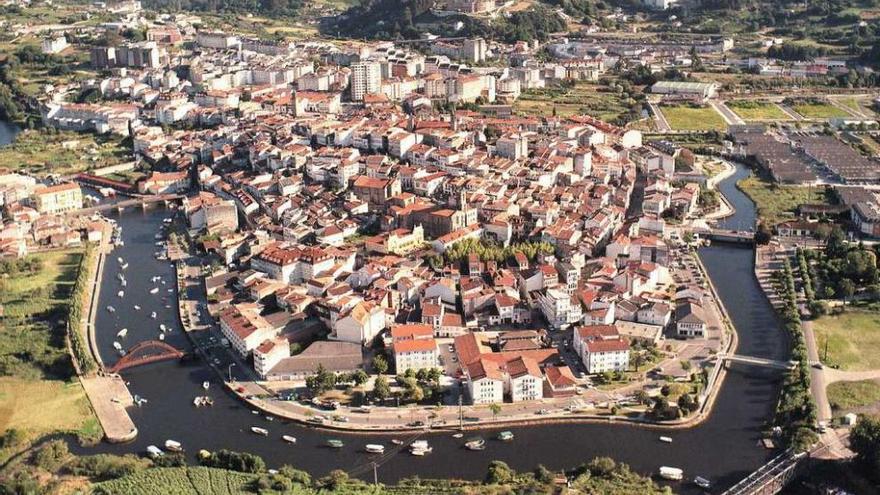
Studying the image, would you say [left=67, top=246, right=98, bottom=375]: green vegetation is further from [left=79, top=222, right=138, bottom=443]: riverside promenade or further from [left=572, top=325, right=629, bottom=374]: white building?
[left=572, top=325, right=629, bottom=374]: white building

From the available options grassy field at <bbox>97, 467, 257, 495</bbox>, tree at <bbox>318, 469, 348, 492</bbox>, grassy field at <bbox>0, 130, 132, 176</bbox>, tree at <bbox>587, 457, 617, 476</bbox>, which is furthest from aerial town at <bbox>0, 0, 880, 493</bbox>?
grassy field at <bbox>97, 467, 257, 495</bbox>

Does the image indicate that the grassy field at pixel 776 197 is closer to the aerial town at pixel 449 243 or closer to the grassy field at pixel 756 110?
the aerial town at pixel 449 243

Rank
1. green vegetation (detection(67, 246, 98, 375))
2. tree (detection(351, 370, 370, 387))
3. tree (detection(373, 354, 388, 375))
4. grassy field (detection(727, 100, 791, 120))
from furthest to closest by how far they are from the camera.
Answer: grassy field (detection(727, 100, 791, 120)), green vegetation (detection(67, 246, 98, 375)), tree (detection(373, 354, 388, 375)), tree (detection(351, 370, 370, 387))

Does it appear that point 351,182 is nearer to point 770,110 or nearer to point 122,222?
point 122,222

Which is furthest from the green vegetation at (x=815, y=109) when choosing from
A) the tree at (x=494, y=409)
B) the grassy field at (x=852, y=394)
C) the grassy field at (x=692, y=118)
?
the tree at (x=494, y=409)

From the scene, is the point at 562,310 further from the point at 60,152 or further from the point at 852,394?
the point at 60,152

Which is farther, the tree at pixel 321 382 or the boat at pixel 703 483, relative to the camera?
the tree at pixel 321 382
